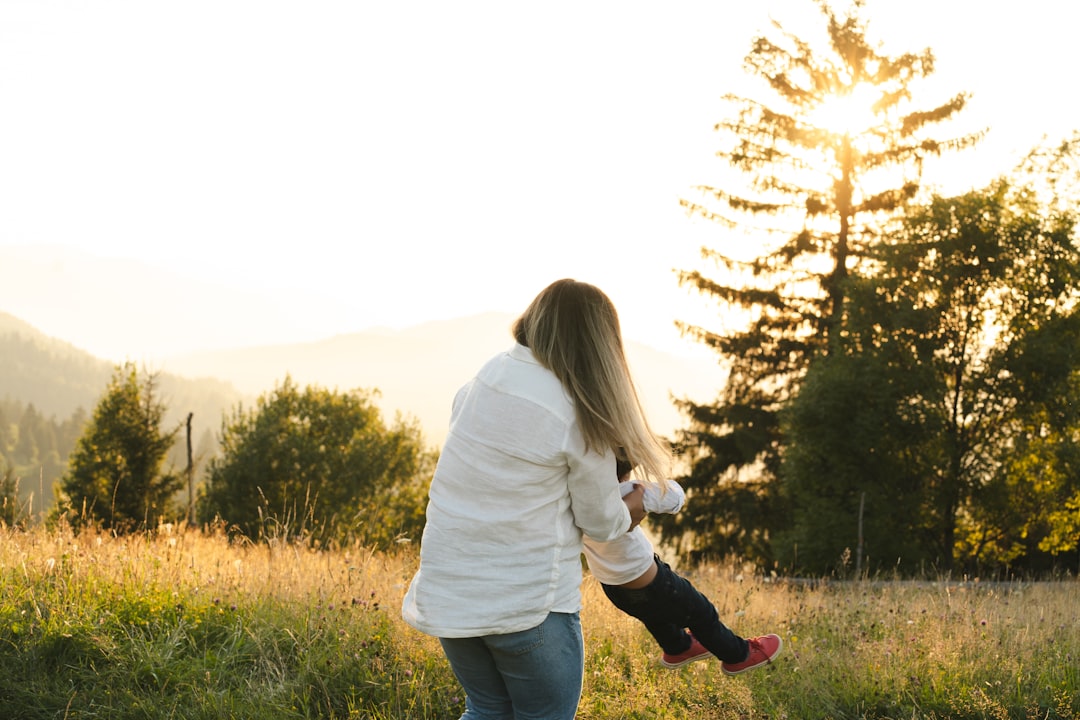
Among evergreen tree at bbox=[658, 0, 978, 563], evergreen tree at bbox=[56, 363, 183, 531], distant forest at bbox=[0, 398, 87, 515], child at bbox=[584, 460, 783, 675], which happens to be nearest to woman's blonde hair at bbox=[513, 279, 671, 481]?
child at bbox=[584, 460, 783, 675]

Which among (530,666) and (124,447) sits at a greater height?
(530,666)

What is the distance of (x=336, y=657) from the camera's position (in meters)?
4.44

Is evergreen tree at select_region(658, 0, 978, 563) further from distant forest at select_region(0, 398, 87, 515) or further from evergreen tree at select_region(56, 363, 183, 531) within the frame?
distant forest at select_region(0, 398, 87, 515)

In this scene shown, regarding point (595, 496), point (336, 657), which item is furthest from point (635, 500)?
point (336, 657)

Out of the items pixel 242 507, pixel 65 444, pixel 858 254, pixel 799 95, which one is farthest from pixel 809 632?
pixel 65 444

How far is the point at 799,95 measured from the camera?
2581cm

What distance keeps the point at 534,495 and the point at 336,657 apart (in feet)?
7.69

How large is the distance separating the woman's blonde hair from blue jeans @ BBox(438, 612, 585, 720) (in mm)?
531

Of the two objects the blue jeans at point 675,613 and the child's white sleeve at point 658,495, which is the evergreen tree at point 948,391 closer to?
the blue jeans at point 675,613

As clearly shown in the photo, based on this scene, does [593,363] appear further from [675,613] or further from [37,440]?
[37,440]

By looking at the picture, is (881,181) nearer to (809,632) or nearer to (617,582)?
(809,632)

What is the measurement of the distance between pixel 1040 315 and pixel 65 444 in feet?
461

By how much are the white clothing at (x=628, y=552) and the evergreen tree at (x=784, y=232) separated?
72.7 ft

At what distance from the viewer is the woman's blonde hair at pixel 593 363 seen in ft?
8.35
